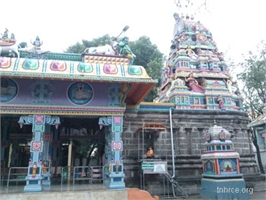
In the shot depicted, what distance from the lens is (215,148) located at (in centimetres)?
1223

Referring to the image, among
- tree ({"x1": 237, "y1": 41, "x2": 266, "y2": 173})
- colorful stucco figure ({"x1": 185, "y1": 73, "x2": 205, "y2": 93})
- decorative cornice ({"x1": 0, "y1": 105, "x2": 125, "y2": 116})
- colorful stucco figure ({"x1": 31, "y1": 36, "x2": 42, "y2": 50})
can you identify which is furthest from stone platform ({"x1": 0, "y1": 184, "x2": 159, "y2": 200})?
tree ({"x1": 237, "y1": 41, "x2": 266, "y2": 173})

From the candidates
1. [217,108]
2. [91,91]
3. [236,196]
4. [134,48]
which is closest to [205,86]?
[217,108]

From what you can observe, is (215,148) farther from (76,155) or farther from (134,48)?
(134,48)

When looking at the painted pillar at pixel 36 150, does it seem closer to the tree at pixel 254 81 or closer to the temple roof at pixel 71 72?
the temple roof at pixel 71 72

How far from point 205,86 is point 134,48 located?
50.9 feet

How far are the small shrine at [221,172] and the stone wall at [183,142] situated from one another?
1.49 m

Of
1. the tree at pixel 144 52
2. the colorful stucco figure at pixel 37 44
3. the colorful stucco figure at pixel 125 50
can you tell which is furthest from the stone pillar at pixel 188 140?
the tree at pixel 144 52

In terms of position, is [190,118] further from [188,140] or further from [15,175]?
[15,175]

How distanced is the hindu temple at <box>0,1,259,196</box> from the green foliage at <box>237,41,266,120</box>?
228 inches

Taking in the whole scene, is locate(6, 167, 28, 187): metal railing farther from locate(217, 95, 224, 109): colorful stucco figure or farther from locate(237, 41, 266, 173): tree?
locate(237, 41, 266, 173): tree

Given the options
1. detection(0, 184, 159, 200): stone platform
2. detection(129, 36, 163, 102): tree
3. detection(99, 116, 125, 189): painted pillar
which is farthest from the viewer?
detection(129, 36, 163, 102): tree

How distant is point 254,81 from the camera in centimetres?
2242

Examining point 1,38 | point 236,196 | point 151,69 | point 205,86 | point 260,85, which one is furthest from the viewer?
point 151,69

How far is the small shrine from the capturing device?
449 inches
